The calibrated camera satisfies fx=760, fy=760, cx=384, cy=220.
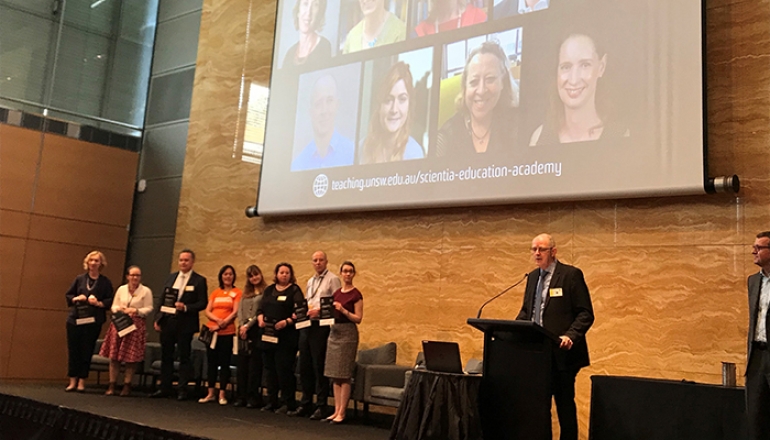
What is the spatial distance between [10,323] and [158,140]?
2.96 meters

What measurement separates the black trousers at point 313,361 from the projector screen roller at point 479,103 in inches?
64.1

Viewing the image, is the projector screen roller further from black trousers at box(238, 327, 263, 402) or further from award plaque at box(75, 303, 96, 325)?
award plaque at box(75, 303, 96, 325)

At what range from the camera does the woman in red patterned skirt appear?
699 cm

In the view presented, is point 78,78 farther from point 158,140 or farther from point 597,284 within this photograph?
point 597,284

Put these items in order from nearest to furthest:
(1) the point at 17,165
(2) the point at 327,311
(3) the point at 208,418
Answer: (3) the point at 208,418 → (2) the point at 327,311 → (1) the point at 17,165

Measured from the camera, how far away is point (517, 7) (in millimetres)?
6629

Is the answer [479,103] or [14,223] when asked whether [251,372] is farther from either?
[14,223]

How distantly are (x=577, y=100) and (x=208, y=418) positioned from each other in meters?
→ 3.79

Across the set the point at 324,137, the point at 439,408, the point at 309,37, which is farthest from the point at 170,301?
the point at 439,408

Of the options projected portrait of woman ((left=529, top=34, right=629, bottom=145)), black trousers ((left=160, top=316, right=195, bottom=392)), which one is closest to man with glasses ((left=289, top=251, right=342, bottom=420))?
black trousers ((left=160, top=316, right=195, bottom=392))

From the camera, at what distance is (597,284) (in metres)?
6.11

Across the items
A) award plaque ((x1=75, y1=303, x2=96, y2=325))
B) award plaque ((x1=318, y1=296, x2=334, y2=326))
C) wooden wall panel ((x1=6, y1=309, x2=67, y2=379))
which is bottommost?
wooden wall panel ((x1=6, y1=309, x2=67, y2=379))

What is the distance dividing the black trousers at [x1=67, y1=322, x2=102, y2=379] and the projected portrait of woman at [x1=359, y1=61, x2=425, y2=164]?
119 inches

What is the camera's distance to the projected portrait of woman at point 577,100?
5980 mm
